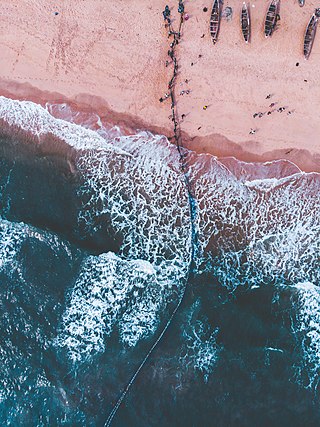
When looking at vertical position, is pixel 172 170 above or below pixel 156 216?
above

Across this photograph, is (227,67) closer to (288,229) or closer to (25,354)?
(288,229)

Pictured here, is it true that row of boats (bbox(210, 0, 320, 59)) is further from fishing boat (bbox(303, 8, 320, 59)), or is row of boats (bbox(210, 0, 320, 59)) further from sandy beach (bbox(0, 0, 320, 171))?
sandy beach (bbox(0, 0, 320, 171))

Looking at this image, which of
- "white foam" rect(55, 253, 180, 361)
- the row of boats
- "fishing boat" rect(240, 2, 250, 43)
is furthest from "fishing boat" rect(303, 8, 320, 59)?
"white foam" rect(55, 253, 180, 361)

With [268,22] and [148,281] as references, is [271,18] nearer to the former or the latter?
[268,22]

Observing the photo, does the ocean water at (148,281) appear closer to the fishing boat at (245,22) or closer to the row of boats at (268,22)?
the row of boats at (268,22)

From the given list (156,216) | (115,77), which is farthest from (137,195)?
(115,77)

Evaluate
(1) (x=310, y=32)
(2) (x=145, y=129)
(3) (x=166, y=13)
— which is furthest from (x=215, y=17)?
(2) (x=145, y=129)

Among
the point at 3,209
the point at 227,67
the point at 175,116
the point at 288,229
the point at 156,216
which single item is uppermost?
the point at 227,67
